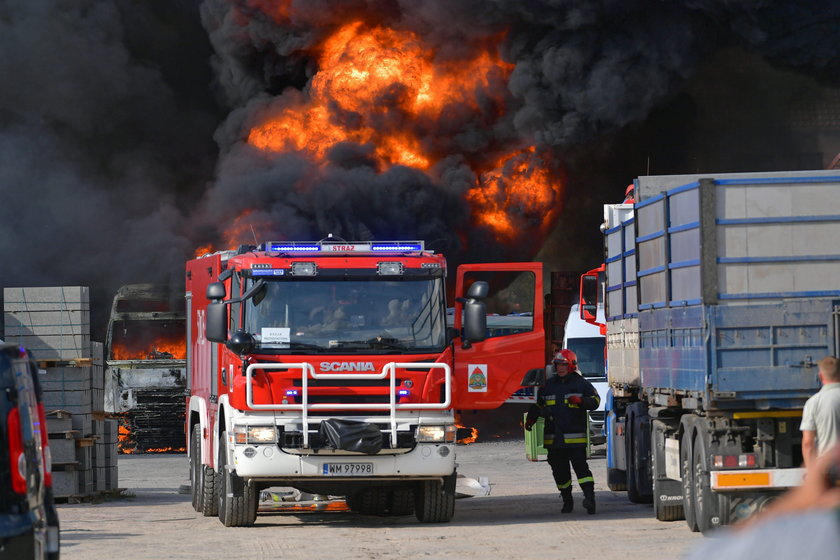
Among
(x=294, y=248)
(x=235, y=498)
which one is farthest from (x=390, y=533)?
(x=294, y=248)

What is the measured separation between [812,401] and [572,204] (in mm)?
29192

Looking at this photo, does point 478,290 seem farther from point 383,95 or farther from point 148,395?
point 383,95

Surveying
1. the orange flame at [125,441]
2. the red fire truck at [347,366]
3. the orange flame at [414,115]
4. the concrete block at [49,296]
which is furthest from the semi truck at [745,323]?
the orange flame at [414,115]

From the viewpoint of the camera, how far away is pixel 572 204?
3869 centimetres

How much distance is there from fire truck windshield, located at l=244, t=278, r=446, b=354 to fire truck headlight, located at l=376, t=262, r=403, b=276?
0.09 metres

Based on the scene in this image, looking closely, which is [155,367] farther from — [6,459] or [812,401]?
[6,459]

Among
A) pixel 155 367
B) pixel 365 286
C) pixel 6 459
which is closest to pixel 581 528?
pixel 365 286

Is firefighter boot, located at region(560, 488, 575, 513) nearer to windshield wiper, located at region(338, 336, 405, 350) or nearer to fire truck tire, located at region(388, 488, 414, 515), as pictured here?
fire truck tire, located at region(388, 488, 414, 515)

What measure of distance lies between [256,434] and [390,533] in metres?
1.49

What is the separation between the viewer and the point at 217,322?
1296cm

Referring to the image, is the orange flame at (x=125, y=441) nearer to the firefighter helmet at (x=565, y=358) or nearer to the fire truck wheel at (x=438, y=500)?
the firefighter helmet at (x=565, y=358)

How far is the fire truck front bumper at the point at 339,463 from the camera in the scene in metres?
12.8

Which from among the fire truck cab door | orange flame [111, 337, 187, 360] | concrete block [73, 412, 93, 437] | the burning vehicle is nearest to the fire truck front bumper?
the fire truck cab door

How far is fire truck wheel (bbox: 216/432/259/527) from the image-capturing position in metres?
13.3
